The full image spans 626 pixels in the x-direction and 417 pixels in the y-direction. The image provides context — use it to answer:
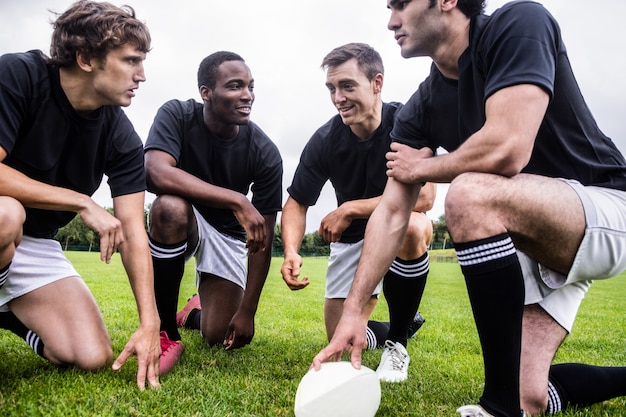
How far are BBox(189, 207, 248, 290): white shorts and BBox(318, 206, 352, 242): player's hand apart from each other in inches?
48.6

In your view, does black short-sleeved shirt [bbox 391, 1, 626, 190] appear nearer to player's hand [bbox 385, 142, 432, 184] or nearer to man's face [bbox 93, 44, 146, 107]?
player's hand [bbox 385, 142, 432, 184]

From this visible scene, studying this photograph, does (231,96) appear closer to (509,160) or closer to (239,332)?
(239,332)

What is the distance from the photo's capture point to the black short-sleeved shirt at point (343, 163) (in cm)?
489

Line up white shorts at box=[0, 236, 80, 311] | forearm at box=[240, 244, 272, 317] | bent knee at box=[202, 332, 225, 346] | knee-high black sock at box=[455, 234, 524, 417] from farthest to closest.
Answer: bent knee at box=[202, 332, 225, 346]
forearm at box=[240, 244, 272, 317]
white shorts at box=[0, 236, 80, 311]
knee-high black sock at box=[455, 234, 524, 417]

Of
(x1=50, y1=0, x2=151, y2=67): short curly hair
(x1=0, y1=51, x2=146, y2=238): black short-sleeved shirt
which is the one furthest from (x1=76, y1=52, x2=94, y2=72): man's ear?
(x1=0, y1=51, x2=146, y2=238): black short-sleeved shirt

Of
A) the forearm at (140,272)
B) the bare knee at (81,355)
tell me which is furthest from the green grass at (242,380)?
the forearm at (140,272)

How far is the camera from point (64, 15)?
3.67 meters

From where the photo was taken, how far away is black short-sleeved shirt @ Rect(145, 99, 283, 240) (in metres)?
4.78

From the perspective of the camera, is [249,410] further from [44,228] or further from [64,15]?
[64,15]

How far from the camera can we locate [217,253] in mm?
5148

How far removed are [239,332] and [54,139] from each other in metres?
2.05

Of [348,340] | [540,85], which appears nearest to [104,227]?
[348,340]

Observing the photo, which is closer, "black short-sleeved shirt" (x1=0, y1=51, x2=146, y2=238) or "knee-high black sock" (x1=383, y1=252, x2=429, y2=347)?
"black short-sleeved shirt" (x1=0, y1=51, x2=146, y2=238)

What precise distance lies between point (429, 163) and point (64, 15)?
264 centimetres
